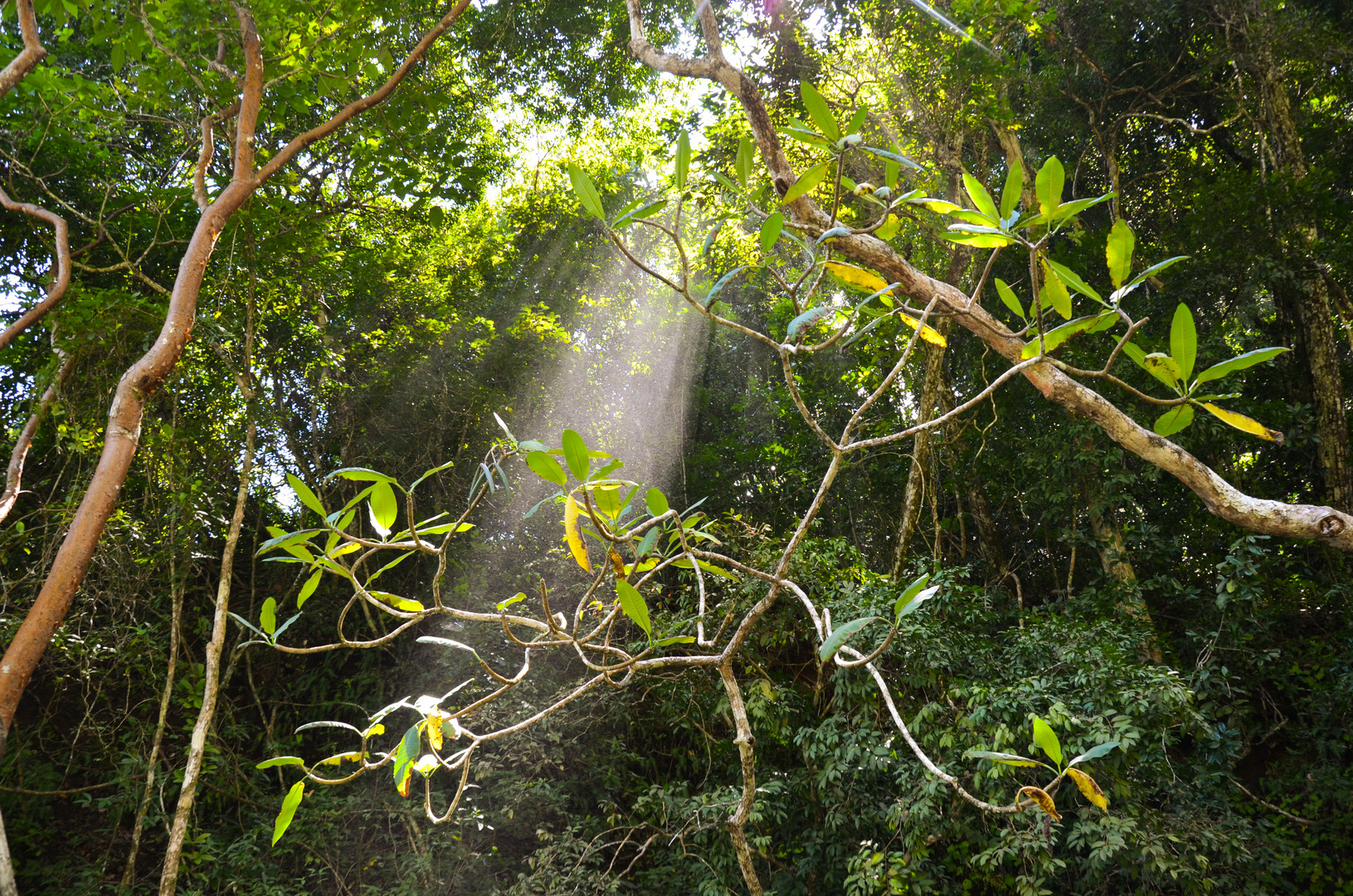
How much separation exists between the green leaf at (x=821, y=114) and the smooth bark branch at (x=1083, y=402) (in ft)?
0.64

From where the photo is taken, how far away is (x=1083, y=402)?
142cm

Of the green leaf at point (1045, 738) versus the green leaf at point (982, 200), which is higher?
the green leaf at point (982, 200)

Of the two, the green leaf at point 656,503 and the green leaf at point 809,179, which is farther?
the green leaf at point 809,179

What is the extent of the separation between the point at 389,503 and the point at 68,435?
3562 mm

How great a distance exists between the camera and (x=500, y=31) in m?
4.52

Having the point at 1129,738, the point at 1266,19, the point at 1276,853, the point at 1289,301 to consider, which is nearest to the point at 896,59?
the point at 1266,19

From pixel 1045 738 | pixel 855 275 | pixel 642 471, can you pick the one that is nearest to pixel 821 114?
pixel 855 275

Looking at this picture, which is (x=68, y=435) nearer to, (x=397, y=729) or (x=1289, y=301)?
(x=397, y=729)

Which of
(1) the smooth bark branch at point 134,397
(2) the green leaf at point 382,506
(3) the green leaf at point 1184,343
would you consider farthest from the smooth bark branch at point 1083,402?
(1) the smooth bark branch at point 134,397

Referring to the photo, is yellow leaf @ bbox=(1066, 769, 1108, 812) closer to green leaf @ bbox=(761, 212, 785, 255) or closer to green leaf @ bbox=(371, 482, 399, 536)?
green leaf @ bbox=(761, 212, 785, 255)

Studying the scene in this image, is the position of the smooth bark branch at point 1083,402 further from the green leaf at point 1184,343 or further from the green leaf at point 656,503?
the green leaf at point 656,503

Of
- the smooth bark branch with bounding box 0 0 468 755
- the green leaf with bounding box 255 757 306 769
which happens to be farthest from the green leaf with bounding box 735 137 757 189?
the smooth bark branch with bounding box 0 0 468 755

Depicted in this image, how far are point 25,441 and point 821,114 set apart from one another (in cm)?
363

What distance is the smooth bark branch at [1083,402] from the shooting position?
112cm
